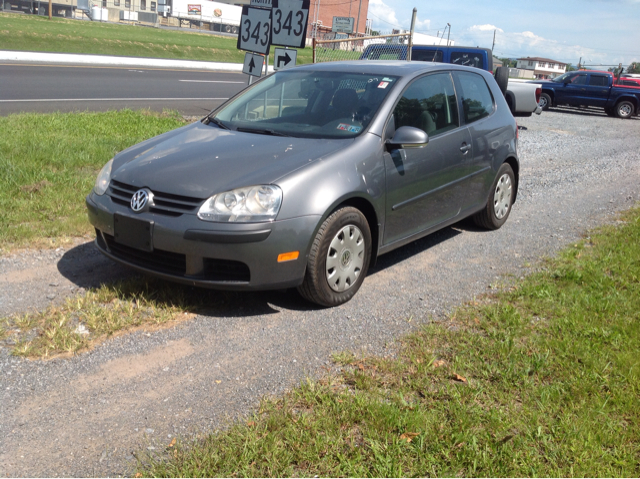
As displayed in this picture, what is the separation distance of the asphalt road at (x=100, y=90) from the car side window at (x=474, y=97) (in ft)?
28.4

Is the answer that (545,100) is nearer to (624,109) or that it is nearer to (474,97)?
(624,109)

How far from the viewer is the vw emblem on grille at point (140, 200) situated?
13.3 ft

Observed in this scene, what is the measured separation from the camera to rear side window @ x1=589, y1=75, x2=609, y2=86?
24344mm

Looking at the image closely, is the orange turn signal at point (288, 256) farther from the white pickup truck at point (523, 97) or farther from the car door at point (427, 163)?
the white pickup truck at point (523, 97)

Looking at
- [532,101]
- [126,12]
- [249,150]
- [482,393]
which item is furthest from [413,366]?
[126,12]

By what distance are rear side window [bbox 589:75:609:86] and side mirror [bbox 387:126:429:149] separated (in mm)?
22905

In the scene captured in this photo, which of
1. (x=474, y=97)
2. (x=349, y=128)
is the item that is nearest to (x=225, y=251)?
(x=349, y=128)

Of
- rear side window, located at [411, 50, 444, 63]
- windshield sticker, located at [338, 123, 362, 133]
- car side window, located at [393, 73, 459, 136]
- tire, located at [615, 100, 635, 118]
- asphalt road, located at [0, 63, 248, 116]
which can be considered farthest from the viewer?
tire, located at [615, 100, 635, 118]

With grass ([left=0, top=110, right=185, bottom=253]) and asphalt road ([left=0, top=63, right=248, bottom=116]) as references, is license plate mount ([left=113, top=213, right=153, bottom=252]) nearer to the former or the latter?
grass ([left=0, top=110, right=185, bottom=253])

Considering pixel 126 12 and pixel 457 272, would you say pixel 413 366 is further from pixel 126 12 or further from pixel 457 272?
pixel 126 12

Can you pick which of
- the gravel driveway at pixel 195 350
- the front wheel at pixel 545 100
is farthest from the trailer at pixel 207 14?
the gravel driveway at pixel 195 350

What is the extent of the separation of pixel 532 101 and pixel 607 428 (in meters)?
16.7

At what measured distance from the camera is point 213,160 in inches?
170

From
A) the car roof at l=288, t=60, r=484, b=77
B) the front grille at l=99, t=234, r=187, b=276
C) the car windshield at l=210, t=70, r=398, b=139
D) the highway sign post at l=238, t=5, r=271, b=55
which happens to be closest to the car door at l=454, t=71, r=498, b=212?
the car roof at l=288, t=60, r=484, b=77
